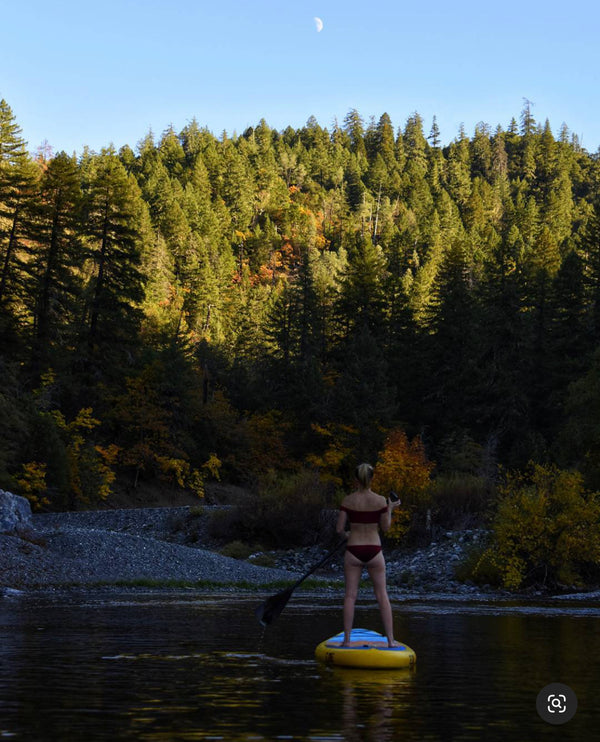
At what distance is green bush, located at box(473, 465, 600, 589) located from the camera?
28219 millimetres

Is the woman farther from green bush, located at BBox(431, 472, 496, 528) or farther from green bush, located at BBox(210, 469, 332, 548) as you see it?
green bush, located at BBox(210, 469, 332, 548)

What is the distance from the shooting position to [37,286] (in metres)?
57.0

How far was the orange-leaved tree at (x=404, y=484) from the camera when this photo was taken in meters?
38.8

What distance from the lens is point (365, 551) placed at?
11.2 meters

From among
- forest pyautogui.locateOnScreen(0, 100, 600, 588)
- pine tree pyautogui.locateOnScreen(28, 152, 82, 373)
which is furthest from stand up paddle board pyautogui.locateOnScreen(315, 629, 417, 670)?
pine tree pyautogui.locateOnScreen(28, 152, 82, 373)

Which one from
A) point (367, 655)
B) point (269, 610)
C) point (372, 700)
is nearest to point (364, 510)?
point (367, 655)

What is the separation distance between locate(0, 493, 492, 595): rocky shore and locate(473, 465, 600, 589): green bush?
165cm

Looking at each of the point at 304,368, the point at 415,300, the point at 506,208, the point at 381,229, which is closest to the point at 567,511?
the point at 304,368

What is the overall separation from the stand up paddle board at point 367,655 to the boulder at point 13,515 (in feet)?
69.9

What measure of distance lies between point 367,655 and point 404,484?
99.5 ft

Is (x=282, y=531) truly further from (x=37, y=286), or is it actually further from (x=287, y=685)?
(x=287, y=685)

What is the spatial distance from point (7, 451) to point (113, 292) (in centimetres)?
2014

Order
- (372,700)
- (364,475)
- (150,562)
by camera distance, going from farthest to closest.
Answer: (150,562) → (364,475) → (372,700)

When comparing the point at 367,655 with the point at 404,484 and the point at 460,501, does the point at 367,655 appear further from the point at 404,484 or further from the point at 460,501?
the point at 404,484
